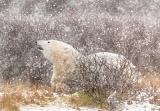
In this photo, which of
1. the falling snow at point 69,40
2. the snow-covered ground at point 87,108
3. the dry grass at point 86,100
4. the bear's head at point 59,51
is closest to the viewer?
the snow-covered ground at point 87,108

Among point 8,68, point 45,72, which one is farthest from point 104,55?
point 8,68

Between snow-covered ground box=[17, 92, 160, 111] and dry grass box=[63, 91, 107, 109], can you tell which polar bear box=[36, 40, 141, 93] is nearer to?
dry grass box=[63, 91, 107, 109]

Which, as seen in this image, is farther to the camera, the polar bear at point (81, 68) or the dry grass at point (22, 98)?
the polar bear at point (81, 68)

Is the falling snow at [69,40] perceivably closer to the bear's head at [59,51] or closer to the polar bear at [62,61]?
the bear's head at [59,51]

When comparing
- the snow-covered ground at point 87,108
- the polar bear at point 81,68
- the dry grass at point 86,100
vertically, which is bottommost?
the snow-covered ground at point 87,108

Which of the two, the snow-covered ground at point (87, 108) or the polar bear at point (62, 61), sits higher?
the polar bear at point (62, 61)

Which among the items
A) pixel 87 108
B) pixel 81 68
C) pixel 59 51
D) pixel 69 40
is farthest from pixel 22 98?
A: pixel 69 40

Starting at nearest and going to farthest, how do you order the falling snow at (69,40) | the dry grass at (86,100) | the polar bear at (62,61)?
the dry grass at (86,100) < the polar bear at (62,61) < the falling snow at (69,40)

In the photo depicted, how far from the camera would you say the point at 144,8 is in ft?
80.1

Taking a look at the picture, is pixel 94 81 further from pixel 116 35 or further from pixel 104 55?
pixel 116 35

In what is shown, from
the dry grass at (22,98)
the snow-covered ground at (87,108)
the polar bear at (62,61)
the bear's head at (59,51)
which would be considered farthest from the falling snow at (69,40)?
the snow-covered ground at (87,108)

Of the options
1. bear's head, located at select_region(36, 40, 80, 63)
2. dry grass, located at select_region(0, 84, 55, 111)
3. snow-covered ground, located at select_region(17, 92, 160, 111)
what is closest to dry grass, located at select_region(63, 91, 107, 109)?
snow-covered ground, located at select_region(17, 92, 160, 111)

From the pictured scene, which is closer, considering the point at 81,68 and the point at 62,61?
the point at 81,68

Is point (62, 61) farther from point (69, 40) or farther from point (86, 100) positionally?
point (69, 40)
